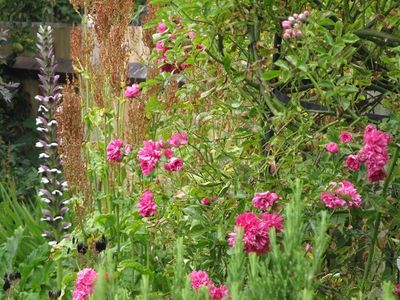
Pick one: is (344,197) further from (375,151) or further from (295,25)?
(295,25)

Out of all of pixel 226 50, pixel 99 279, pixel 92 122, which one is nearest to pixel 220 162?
pixel 226 50

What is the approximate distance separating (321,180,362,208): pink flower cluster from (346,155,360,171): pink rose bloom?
0.05m

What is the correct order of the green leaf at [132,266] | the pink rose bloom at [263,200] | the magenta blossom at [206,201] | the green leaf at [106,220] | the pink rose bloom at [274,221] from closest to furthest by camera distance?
the pink rose bloom at [274,221] < the pink rose bloom at [263,200] < the magenta blossom at [206,201] < the green leaf at [132,266] < the green leaf at [106,220]

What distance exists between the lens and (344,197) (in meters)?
2.53

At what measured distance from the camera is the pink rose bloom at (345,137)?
258 centimetres

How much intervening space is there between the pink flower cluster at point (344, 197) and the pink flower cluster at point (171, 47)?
2.71ft

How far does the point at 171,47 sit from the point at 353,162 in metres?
1.02

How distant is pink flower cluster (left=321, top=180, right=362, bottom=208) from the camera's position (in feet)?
8.27

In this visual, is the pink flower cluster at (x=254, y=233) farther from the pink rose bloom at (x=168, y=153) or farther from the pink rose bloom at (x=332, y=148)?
the pink rose bloom at (x=168, y=153)

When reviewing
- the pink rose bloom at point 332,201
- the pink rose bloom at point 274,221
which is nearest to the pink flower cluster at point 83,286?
the pink rose bloom at point 274,221

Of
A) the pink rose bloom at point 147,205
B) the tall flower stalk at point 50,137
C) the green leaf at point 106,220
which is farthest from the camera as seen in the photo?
the tall flower stalk at point 50,137

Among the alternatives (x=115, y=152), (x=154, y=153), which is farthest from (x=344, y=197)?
(x=115, y=152)

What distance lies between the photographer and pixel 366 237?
2865 mm

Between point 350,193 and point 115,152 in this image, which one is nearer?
point 350,193
